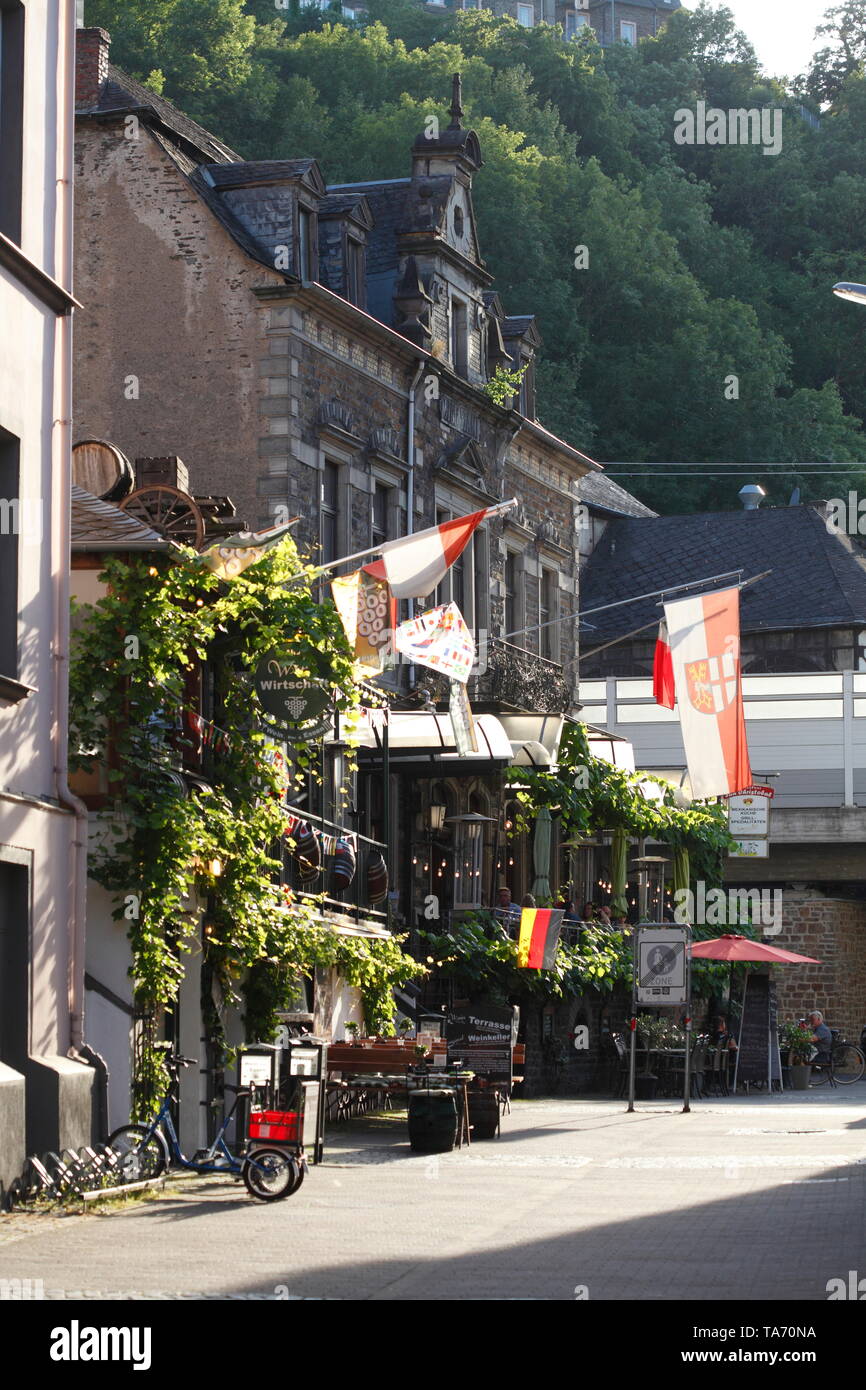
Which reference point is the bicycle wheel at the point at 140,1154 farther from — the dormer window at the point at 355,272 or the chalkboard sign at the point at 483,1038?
the dormer window at the point at 355,272

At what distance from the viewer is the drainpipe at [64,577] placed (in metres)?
16.6

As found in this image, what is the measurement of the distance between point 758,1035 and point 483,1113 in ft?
60.0

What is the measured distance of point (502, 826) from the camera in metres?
33.6

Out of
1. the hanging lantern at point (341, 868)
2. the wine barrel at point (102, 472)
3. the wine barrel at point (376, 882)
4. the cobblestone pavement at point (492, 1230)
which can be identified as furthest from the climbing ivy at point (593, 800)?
the wine barrel at point (102, 472)

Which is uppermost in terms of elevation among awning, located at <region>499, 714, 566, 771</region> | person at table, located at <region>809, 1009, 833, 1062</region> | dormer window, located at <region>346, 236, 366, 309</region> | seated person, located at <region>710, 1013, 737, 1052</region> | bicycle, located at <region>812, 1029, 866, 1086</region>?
dormer window, located at <region>346, 236, 366, 309</region>

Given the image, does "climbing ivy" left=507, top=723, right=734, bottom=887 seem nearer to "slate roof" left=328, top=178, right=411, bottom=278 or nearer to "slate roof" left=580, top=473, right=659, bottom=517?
"slate roof" left=328, top=178, right=411, bottom=278

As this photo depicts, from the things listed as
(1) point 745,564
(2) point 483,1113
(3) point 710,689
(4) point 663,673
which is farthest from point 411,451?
(1) point 745,564

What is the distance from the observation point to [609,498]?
6519 cm

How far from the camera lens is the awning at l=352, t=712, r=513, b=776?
27469 millimetres

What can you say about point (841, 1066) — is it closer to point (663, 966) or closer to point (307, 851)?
point (663, 966)

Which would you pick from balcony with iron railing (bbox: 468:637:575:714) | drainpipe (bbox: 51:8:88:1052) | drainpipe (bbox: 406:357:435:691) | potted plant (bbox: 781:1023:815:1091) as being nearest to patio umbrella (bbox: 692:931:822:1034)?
balcony with iron railing (bbox: 468:637:575:714)

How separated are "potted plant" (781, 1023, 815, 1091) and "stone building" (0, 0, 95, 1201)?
2356cm

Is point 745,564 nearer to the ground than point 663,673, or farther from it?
farther from it
